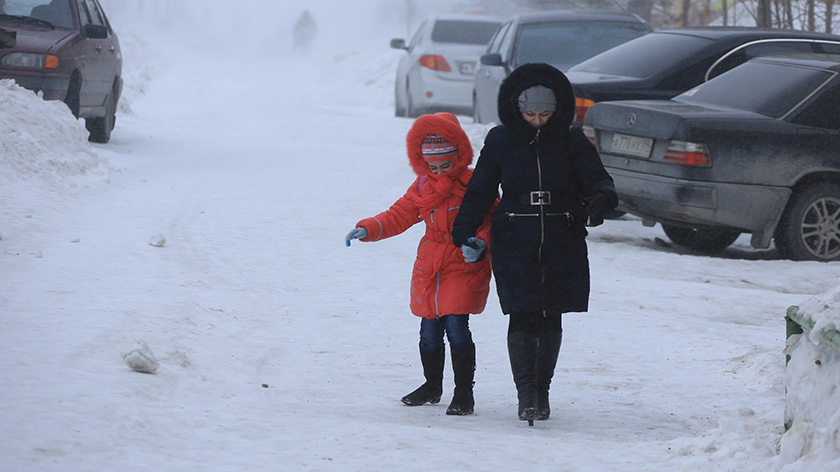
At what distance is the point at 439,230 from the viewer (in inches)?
165

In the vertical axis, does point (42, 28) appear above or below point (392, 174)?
above

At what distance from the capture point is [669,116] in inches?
283

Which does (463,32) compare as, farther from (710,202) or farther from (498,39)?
(710,202)

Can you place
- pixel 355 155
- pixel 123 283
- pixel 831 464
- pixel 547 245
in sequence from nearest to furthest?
pixel 831 464
pixel 547 245
pixel 123 283
pixel 355 155

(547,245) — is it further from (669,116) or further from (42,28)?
(42,28)

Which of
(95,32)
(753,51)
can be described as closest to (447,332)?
(753,51)

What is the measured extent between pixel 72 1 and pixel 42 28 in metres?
0.73

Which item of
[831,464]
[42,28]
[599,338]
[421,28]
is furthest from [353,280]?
[421,28]

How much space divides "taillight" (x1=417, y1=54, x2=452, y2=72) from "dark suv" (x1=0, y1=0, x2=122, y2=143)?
5.65 m

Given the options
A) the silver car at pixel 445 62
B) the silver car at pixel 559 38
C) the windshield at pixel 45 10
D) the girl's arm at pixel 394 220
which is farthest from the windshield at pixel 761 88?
the silver car at pixel 445 62

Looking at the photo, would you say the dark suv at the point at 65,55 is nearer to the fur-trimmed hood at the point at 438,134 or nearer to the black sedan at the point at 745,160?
the black sedan at the point at 745,160

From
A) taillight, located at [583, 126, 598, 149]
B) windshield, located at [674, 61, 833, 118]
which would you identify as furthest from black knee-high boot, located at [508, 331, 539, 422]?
windshield, located at [674, 61, 833, 118]

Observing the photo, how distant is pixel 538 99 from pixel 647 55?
17.1ft

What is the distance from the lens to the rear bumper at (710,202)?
707 centimetres
